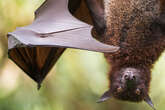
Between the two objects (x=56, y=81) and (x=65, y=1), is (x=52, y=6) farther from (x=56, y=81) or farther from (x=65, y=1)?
(x=56, y=81)

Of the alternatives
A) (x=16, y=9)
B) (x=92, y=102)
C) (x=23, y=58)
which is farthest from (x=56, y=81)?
(x=23, y=58)

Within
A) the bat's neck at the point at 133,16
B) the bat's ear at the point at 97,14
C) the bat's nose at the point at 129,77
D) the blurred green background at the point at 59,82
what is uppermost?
the bat's neck at the point at 133,16

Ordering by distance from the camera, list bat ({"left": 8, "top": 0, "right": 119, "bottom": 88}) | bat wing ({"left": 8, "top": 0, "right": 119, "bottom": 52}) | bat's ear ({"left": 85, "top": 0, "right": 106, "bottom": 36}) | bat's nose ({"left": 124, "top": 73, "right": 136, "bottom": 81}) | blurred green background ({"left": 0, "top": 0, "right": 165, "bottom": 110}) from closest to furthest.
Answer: bat wing ({"left": 8, "top": 0, "right": 119, "bottom": 52}), bat ({"left": 8, "top": 0, "right": 119, "bottom": 88}), bat's nose ({"left": 124, "top": 73, "right": 136, "bottom": 81}), bat's ear ({"left": 85, "top": 0, "right": 106, "bottom": 36}), blurred green background ({"left": 0, "top": 0, "right": 165, "bottom": 110})

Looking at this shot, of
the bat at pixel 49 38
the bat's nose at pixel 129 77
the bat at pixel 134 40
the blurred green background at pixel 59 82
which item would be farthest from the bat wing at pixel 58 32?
the blurred green background at pixel 59 82

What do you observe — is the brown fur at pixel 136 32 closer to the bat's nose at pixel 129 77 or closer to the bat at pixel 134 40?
the bat at pixel 134 40

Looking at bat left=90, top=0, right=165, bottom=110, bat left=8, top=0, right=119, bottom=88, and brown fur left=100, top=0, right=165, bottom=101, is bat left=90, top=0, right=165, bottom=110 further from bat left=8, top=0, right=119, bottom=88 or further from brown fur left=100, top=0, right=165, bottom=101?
bat left=8, top=0, right=119, bottom=88

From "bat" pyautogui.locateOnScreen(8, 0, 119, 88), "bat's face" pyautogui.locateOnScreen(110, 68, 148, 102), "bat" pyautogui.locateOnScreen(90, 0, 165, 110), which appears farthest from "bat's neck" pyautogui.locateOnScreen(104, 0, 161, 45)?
"bat" pyautogui.locateOnScreen(8, 0, 119, 88)
